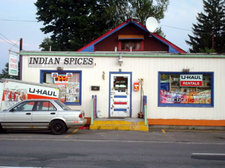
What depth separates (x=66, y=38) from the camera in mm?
37219

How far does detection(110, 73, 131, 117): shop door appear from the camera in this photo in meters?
14.9

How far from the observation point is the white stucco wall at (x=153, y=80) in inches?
579

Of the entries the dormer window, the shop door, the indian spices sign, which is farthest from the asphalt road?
the dormer window

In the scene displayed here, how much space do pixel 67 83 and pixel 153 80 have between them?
4473 mm

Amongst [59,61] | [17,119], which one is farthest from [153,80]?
[17,119]

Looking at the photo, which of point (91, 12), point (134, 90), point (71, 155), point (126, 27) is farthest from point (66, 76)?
point (91, 12)

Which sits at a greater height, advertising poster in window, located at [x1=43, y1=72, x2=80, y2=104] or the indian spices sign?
the indian spices sign

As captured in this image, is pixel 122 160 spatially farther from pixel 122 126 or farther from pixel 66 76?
pixel 66 76

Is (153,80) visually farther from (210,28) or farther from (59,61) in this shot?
(210,28)

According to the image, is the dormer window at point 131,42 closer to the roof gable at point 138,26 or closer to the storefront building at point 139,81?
the roof gable at point 138,26

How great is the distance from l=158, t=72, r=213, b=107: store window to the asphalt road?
3582 millimetres

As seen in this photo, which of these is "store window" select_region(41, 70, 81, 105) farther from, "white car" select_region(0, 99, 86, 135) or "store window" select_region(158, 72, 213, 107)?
"store window" select_region(158, 72, 213, 107)

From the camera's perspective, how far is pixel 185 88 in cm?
1516

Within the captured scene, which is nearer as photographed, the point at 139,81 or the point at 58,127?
the point at 58,127
